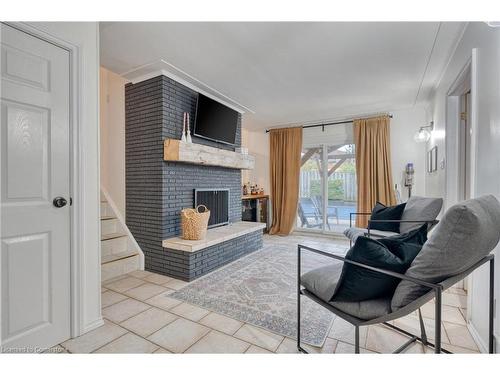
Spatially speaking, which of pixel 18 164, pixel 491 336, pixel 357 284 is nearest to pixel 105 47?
pixel 18 164

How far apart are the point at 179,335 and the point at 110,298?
0.95 m

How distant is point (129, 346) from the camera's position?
1554 millimetres

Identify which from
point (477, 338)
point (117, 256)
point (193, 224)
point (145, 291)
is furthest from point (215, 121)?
point (477, 338)

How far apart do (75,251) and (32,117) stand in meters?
0.86

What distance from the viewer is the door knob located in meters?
1.55

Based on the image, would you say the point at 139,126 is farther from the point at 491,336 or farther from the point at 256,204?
the point at 491,336

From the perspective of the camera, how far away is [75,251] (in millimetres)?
1632

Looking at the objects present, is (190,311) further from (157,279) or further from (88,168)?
(88,168)

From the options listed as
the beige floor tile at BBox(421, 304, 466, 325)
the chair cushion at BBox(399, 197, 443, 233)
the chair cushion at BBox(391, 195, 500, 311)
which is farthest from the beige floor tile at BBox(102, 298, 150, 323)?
the chair cushion at BBox(399, 197, 443, 233)

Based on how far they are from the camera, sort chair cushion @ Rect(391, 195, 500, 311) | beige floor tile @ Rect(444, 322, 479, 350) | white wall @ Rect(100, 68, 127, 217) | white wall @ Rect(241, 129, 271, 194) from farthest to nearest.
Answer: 1. white wall @ Rect(241, 129, 271, 194)
2. white wall @ Rect(100, 68, 127, 217)
3. beige floor tile @ Rect(444, 322, 479, 350)
4. chair cushion @ Rect(391, 195, 500, 311)

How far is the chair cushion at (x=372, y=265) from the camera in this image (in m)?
1.10

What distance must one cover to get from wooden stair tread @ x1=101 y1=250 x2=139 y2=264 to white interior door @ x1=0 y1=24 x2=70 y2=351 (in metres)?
1.13

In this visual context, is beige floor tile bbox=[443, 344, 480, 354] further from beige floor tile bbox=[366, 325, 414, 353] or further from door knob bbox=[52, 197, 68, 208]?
door knob bbox=[52, 197, 68, 208]

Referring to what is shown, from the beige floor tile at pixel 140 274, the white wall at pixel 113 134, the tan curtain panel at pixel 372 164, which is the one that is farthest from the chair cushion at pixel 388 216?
the white wall at pixel 113 134
